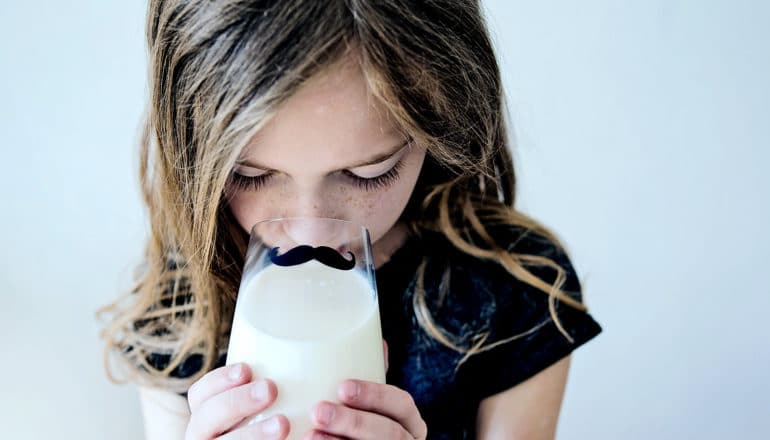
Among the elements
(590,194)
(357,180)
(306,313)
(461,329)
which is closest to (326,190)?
(357,180)

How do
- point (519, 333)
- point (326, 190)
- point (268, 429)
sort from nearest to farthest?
1. point (268, 429)
2. point (326, 190)
3. point (519, 333)

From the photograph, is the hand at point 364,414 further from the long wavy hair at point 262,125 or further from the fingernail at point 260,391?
the long wavy hair at point 262,125

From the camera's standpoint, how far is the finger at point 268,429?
1.90 feet

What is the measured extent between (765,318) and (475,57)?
0.85 meters

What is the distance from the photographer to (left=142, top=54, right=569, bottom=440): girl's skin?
1.97 feet

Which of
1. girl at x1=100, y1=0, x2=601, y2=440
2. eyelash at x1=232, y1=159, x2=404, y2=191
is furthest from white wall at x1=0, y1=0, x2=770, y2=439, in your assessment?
eyelash at x1=232, y1=159, x2=404, y2=191

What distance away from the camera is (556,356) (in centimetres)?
96

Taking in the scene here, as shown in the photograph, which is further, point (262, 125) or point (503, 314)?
point (503, 314)

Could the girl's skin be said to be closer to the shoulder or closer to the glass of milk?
the glass of milk

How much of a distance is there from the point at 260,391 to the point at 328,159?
0.21 meters

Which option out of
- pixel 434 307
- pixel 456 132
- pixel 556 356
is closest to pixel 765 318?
pixel 556 356

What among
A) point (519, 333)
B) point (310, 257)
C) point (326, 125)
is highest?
point (326, 125)

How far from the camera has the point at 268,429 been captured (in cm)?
58

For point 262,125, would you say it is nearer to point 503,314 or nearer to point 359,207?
Answer: point 359,207
